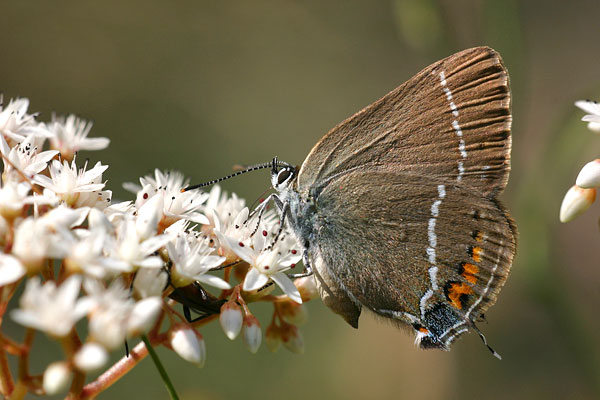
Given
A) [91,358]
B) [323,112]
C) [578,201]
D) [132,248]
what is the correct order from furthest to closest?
1. [323,112]
2. [578,201]
3. [132,248]
4. [91,358]

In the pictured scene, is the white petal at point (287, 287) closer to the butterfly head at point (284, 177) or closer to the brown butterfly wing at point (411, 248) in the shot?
the brown butterfly wing at point (411, 248)

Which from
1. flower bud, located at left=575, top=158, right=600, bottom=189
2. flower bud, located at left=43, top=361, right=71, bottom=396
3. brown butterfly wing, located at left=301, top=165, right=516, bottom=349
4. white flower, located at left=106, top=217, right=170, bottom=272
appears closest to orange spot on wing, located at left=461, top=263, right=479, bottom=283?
brown butterfly wing, located at left=301, top=165, right=516, bottom=349

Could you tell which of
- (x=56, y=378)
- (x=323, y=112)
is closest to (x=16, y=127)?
(x=56, y=378)

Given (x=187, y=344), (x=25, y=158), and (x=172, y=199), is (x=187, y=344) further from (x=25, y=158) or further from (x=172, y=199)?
(x=25, y=158)

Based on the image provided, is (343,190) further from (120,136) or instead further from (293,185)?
(120,136)

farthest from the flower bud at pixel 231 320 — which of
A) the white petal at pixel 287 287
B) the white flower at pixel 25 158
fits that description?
the white flower at pixel 25 158

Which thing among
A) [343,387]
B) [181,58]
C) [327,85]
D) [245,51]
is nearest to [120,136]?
[181,58]
